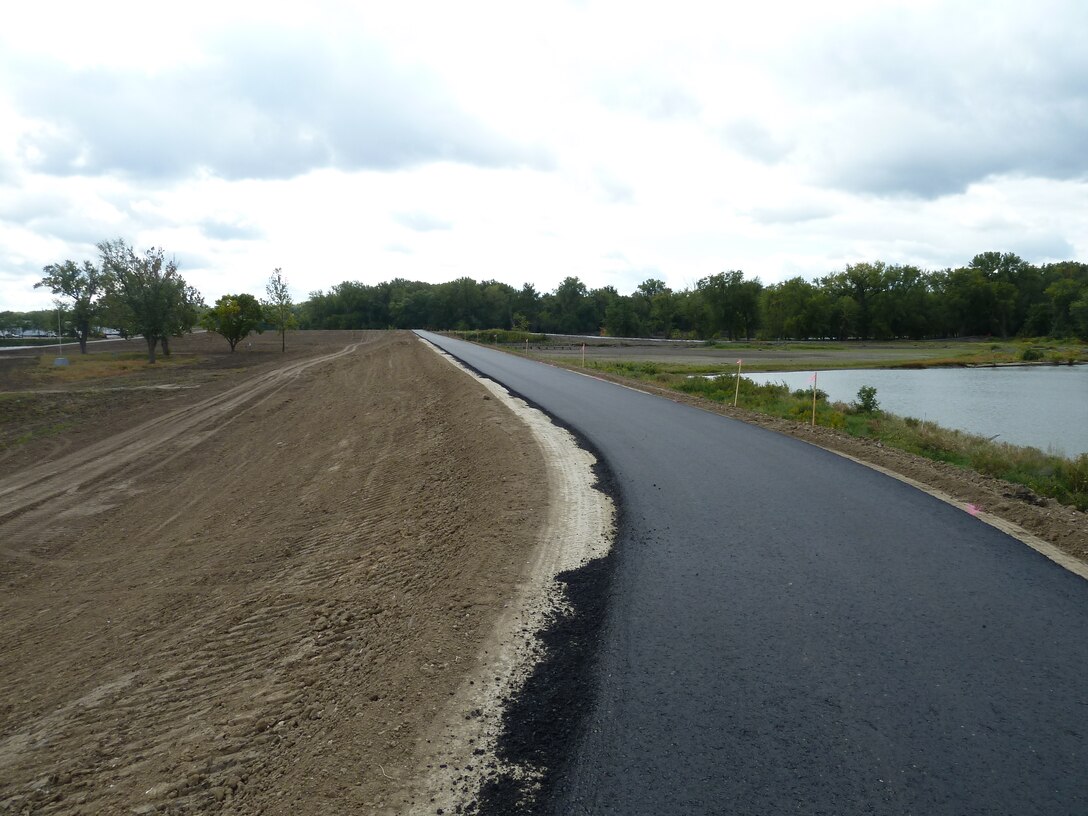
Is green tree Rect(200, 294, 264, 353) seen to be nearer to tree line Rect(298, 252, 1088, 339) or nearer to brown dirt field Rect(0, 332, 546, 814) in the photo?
brown dirt field Rect(0, 332, 546, 814)

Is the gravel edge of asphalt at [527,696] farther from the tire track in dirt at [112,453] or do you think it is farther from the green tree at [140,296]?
the green tree at [140,296]

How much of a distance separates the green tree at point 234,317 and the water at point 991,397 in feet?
144

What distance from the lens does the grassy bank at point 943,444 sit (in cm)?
1141

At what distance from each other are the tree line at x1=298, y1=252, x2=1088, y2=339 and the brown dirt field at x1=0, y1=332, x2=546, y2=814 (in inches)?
3986

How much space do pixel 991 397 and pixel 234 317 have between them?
5567cm

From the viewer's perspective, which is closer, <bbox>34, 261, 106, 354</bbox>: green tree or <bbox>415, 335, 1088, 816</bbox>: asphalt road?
<bbox>415, 335, 1088, 816</bbox>: asphalt road

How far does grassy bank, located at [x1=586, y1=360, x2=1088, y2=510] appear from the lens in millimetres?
11406

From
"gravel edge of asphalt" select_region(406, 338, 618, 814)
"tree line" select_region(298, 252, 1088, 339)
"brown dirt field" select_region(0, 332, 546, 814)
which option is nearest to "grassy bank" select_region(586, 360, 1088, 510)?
"brown dirt field" select_region(0, 332, 546, 814)

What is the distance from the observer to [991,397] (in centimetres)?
3116

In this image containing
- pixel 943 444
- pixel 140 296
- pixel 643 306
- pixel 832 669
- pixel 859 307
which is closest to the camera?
pixel 832 669

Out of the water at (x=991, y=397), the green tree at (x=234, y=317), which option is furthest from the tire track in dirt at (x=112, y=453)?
the green tree at (x=234, y=317)

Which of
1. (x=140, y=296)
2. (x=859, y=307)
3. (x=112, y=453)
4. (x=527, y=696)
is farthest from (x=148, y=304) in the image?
(x=859, y=307)

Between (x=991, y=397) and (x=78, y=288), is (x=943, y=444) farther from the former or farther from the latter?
(x=78, y=288)

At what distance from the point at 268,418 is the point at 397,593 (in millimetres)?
16745
